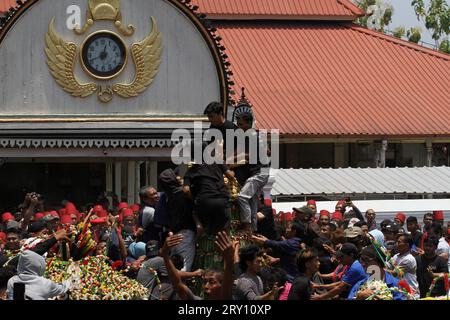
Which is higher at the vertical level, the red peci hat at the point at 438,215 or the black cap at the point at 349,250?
the red peci hat at the point at 438,215

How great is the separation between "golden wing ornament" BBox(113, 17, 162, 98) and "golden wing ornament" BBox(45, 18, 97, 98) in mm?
748

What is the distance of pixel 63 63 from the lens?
30203mm

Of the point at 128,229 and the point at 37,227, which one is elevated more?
the point at 37,227

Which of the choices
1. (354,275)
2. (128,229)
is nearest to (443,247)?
(128,229)

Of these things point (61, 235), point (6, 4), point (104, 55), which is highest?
point (6, 4)

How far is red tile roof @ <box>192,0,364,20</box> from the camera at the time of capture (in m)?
40.6

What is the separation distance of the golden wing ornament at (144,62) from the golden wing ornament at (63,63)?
75 centimetres

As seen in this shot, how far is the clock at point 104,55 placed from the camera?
99.1ft

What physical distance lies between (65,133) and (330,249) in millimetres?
14889

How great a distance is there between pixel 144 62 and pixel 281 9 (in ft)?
38.3

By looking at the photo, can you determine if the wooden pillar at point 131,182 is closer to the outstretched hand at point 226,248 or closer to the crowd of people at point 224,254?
the crowd of people at point 224,254

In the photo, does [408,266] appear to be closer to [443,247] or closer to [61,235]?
[443,247]

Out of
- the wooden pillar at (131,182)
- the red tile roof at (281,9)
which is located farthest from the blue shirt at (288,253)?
the red tile roof at (281,9)

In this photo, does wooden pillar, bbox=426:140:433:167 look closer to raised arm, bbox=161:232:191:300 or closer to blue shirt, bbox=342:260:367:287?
blue shirt, bbox=342:260:367:287
